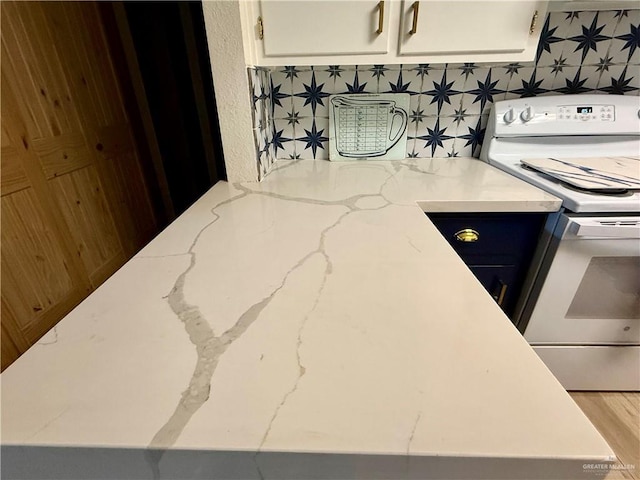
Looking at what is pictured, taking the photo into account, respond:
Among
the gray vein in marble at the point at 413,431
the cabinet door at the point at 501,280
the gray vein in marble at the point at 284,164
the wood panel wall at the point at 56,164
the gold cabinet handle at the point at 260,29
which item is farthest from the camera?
the gray vein in marble at the point at 284,164

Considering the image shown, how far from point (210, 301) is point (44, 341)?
232 mm

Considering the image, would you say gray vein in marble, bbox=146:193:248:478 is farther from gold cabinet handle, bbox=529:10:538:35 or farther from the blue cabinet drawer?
gold cabinet handle, bbox=529:10:538:35

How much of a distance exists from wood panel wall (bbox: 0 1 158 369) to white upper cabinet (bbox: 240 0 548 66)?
0.98 m

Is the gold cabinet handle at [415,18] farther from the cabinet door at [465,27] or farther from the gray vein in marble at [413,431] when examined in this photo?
the gray vein in marble at [413,431]

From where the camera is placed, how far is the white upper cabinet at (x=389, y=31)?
981 millimetres

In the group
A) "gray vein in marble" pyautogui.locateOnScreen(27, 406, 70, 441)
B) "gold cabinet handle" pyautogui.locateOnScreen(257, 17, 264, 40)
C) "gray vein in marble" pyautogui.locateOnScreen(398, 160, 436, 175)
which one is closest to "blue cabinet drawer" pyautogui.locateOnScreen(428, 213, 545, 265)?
"gray vein in marble" pyautogui.locateOnScreen(398, 160, 436, 175)

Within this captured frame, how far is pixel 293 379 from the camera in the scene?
0.39 meters

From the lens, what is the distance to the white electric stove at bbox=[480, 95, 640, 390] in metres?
0.93

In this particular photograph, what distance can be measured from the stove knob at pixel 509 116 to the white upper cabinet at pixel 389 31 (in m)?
0.29

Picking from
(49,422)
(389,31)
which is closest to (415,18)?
(389,31)

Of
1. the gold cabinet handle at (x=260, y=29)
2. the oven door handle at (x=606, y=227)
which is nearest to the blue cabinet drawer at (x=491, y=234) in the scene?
the oven door handle at (x=606, y=227)

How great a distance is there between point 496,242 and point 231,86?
101cm

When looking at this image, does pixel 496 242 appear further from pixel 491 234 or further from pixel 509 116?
pixel 509 116

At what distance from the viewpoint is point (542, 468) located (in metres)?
0.31
